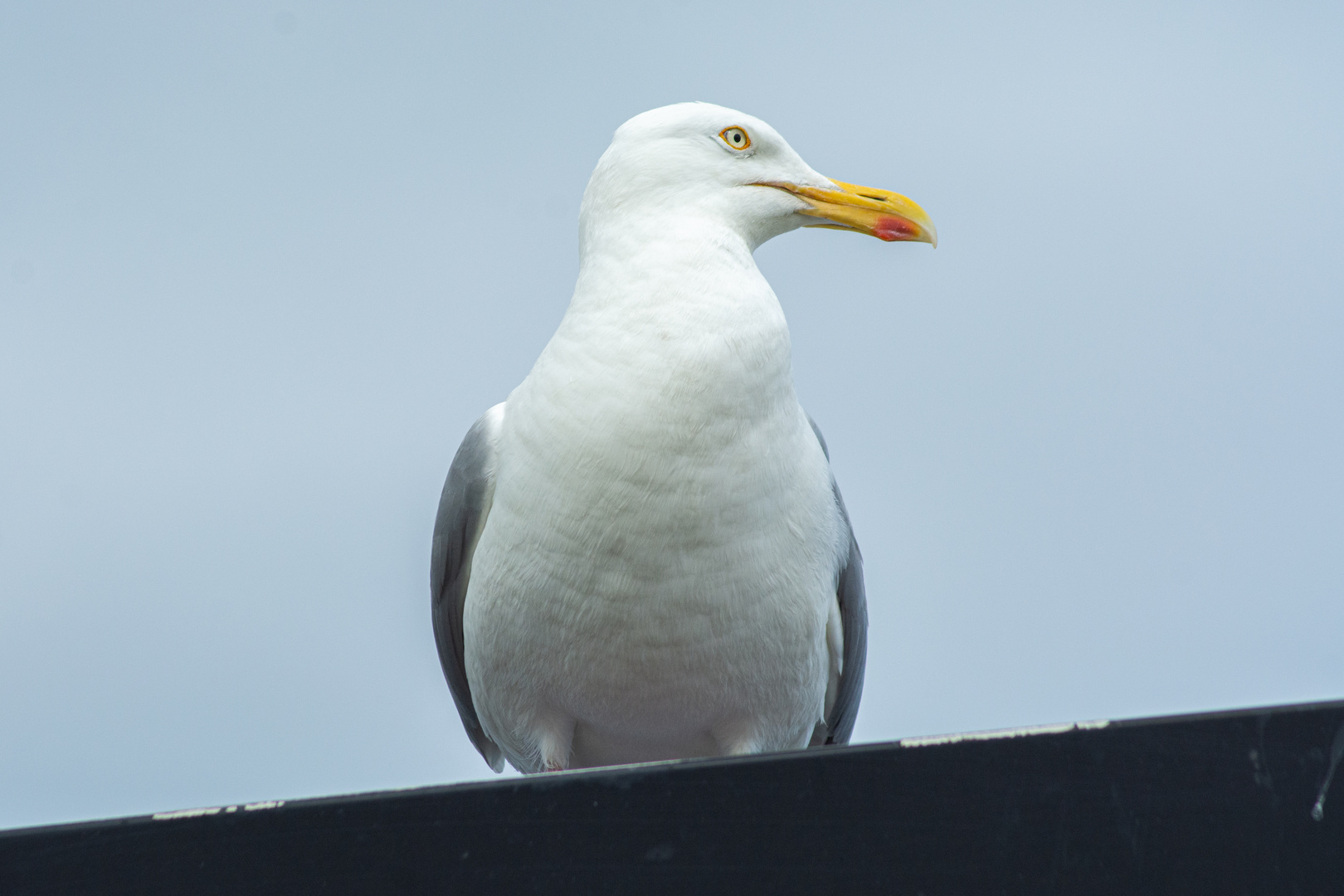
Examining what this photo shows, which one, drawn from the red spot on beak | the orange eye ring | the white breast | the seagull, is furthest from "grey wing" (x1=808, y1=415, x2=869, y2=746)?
the orange eye ring

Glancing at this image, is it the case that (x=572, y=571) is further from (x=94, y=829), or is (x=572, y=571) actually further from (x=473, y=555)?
(x=94, y=829)

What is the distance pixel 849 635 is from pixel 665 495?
2.52ft

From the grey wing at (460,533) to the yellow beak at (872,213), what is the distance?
761 millimetres

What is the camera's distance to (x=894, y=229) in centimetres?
251

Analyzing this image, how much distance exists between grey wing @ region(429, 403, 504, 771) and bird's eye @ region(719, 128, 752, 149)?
2.32ft

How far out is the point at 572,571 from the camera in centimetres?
208

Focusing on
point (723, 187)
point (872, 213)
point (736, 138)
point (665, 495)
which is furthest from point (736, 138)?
point (665, 495)

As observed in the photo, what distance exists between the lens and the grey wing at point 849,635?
8.33 feet

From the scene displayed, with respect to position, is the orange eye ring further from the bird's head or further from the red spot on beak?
the red spot on beak

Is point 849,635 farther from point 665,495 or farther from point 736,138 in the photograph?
point 736,138

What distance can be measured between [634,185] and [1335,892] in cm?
172

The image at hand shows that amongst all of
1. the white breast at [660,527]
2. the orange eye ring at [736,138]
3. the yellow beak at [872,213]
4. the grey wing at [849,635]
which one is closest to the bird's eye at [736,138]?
the orange eye ring at [736,138]

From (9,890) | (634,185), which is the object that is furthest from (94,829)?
(634,185)

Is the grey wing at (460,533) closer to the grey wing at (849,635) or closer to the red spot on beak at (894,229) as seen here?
the grey wing at (849,635)
